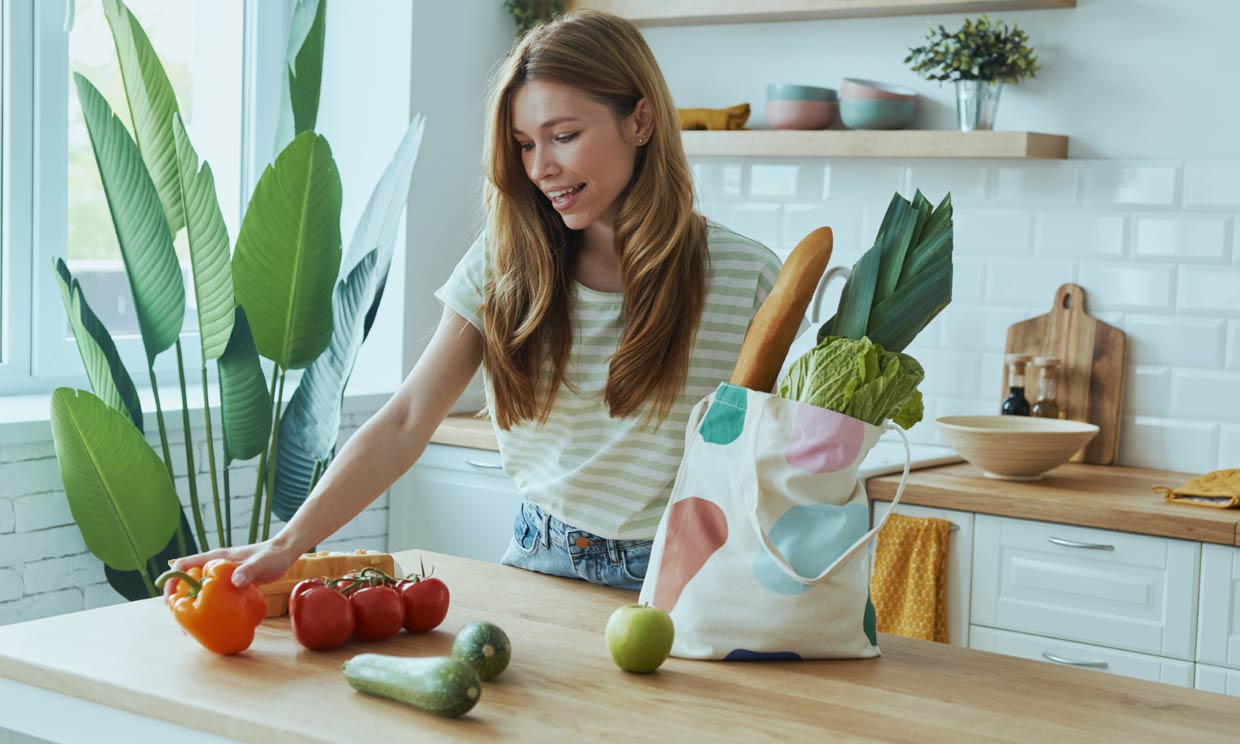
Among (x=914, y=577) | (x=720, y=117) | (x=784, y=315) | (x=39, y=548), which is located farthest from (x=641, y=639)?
(x=720, y=117)

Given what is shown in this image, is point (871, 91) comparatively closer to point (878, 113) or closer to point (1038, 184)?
point (878, 113)

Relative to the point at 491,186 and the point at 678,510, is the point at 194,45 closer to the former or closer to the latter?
the point at 491,186

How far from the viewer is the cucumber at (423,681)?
1.33 meters

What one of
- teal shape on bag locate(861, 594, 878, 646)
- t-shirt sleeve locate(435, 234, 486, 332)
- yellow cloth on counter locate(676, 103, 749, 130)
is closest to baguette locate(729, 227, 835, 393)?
teal shape on bag locate(861, 594, 878, 646)

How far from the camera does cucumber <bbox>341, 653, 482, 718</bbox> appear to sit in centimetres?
133

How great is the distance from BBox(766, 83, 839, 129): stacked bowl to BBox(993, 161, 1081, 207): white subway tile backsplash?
467mm

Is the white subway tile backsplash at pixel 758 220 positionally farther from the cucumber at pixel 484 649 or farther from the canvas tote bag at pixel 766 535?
the cucumber at pixel 484 649

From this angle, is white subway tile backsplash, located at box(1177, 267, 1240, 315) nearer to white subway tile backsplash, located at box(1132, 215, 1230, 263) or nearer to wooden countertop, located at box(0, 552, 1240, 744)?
white subway tile backsplash, located at box(1132, 215, 1230, 263)

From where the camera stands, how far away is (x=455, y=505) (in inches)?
145

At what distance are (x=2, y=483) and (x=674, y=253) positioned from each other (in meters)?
1.74

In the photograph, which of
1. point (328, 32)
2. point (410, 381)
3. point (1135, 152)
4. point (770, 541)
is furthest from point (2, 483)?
point (1135, 152)

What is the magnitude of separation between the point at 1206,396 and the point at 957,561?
0.84 m

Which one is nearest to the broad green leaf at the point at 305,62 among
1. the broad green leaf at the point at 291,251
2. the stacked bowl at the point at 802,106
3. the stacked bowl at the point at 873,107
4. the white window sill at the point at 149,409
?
the broad green leaf at the point at 291,251

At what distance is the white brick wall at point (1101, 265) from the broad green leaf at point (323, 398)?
135cm
